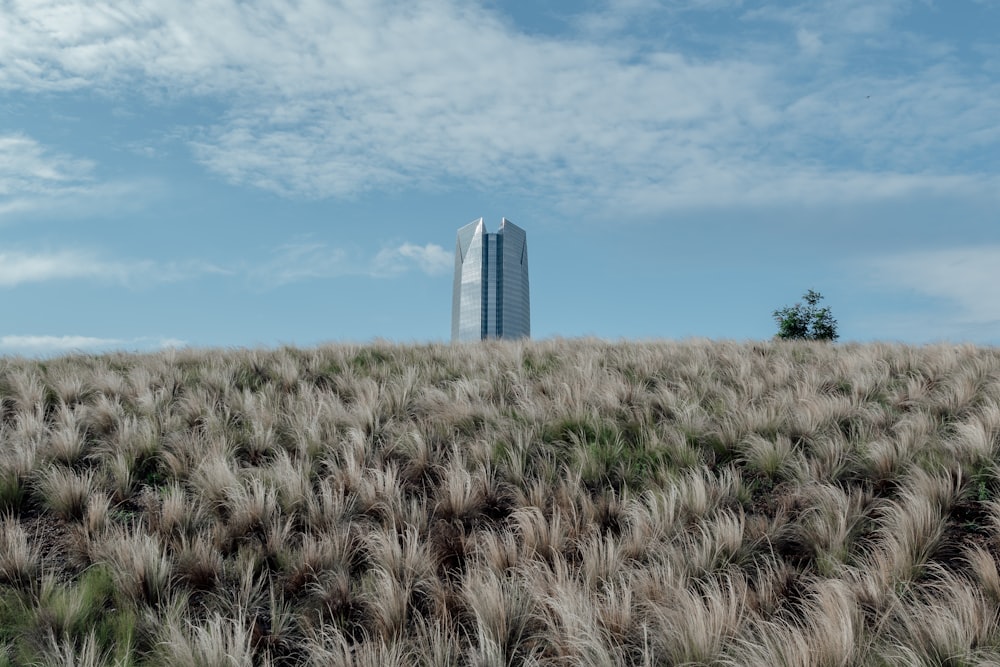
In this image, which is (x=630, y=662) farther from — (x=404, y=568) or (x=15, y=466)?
(x=15, y=466)

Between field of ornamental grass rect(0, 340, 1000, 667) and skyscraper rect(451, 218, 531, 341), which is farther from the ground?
skyscraper rect(451, 218, 531, 341)

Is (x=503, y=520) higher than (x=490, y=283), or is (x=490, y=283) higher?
(x=490, y=283)

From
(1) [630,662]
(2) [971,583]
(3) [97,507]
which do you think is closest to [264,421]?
(3) [97,507]

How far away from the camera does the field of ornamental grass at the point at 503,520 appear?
14.7 ft

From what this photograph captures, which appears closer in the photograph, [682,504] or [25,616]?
[25,616]

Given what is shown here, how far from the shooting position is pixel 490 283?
175 meters

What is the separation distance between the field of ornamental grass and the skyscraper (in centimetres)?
15788

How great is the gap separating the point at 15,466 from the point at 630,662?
22.1 ft

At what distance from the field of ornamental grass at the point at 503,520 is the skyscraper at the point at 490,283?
158m

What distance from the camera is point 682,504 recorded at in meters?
6.12

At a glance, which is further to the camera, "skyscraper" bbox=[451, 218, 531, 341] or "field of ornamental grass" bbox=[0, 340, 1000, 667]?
"skyscraper" bbox=[451, 218, 531, 341]

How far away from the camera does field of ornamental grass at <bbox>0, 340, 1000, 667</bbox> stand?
448 cm

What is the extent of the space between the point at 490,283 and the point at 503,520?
555ft

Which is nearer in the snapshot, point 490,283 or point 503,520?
point 503,520
